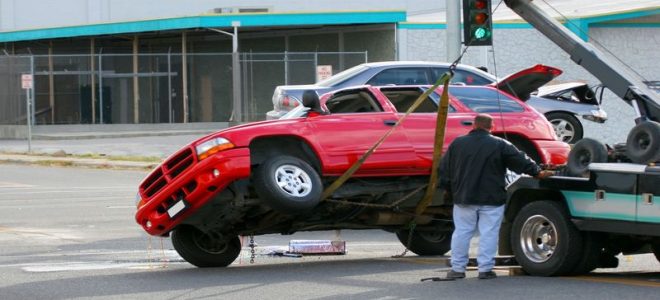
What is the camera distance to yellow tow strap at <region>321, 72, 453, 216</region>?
12.6 meters

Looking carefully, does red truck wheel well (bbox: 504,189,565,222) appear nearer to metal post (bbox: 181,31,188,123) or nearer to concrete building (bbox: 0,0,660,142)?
concrete building (bbox: 0,0,660,142)

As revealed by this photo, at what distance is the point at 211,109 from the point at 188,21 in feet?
14.1

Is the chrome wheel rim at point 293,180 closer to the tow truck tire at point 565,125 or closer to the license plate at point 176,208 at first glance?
the license plate at point 176,208

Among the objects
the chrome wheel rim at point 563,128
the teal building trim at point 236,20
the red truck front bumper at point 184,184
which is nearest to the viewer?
the red truck front bumper at point 184,184

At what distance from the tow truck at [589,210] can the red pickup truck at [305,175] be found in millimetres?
1573

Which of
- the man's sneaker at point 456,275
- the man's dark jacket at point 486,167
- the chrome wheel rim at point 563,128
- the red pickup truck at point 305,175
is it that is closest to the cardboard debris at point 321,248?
the red pickup truck at point 305,175

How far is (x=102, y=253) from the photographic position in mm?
15023

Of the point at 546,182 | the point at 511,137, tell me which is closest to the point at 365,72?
the point at 511,137

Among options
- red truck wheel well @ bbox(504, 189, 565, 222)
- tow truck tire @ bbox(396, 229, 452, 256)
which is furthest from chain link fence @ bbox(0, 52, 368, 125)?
red truck wheel well @ bbox(504, 189, 565, 222)

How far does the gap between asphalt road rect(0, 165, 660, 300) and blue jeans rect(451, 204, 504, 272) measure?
0.20 meters

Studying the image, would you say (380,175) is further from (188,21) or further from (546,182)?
(188,21)

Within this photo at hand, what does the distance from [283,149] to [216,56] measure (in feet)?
110

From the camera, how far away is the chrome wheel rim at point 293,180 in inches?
486

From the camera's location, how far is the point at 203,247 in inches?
523
